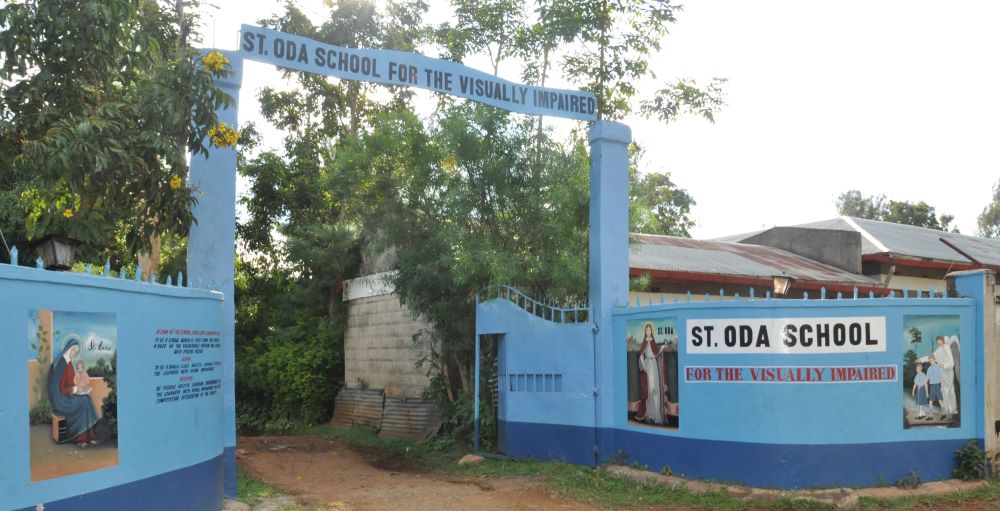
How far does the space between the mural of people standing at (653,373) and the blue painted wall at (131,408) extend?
473cm

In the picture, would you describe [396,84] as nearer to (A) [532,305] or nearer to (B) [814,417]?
(A) [532,305]

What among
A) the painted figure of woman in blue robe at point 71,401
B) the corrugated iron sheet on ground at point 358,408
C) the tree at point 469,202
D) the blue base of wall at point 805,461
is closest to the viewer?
the painted figure of woman in blue robe at point 71,401

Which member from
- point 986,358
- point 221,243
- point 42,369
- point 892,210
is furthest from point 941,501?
point 892,210

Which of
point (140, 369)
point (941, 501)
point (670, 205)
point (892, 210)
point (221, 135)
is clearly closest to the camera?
point (140, 369)

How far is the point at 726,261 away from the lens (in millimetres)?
17188

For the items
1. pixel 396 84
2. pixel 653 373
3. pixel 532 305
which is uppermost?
pixel 396 84

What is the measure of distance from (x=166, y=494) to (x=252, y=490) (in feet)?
10.9

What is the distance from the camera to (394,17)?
74.5ft

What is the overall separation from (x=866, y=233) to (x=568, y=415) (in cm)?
1271

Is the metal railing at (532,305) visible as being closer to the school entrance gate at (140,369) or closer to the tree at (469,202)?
the tree at (469,202)

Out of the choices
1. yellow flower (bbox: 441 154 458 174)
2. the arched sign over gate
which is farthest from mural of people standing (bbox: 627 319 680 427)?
yellow flower (bbox: 441 154 458 174)

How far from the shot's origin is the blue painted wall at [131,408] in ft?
16.6

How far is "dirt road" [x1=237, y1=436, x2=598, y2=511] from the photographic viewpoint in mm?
9086

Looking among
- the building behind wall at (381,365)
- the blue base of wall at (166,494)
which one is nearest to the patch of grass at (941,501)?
the blue base of wall at (166,494)
